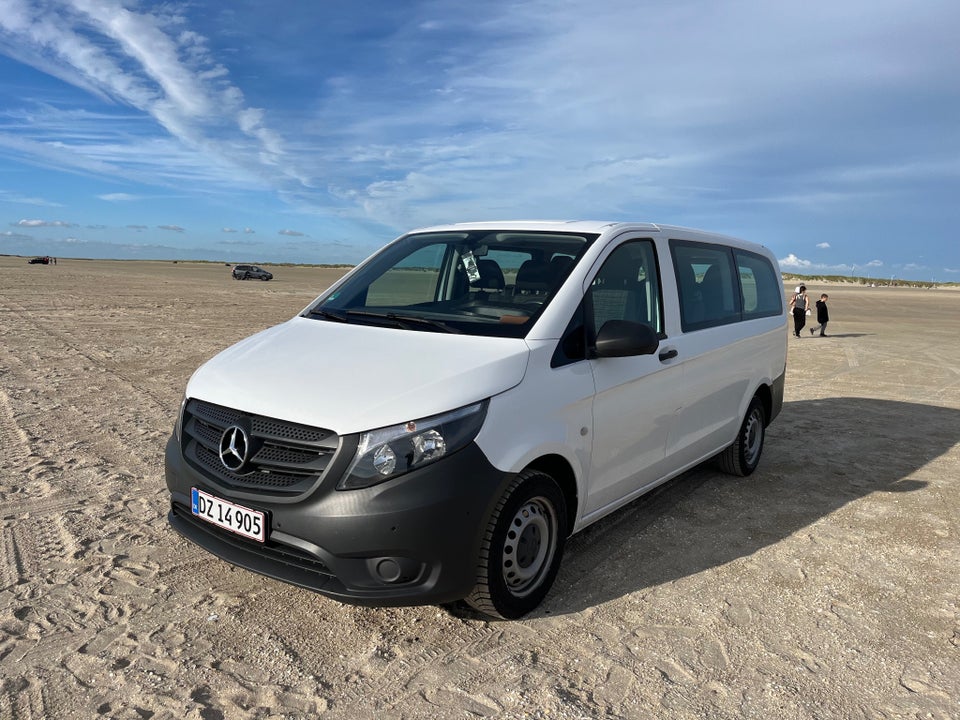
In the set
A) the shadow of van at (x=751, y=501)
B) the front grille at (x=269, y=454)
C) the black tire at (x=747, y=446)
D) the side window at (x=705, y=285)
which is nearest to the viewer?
the front grille at (x=269, y=454)

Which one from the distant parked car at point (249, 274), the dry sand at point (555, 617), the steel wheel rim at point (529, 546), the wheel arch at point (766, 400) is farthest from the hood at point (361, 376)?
the distant parked car at point (249, 274)

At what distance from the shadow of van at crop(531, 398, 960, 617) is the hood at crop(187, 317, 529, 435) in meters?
1.27

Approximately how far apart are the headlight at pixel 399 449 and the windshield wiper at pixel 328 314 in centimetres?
133

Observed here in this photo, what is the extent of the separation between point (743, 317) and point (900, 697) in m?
3.14

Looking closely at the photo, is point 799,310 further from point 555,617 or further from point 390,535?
point 390,535

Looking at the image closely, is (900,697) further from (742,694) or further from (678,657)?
(678,657)

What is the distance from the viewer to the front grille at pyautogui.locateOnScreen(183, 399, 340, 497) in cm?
296

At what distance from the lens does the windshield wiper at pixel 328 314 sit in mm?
4105

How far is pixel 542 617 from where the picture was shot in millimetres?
3459

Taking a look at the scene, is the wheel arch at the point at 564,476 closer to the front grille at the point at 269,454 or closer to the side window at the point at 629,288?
the side window at the point at 629,288

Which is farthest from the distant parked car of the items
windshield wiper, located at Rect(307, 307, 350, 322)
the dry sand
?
windshield wiper, located at Rect(307, 307, 350, 322)

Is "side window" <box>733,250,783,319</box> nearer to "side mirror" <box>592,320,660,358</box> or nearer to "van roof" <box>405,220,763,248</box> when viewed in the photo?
"van roof" <box>405,220,763,248</box>

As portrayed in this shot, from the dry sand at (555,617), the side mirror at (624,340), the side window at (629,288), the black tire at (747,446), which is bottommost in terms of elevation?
the dry sand at (555,617)

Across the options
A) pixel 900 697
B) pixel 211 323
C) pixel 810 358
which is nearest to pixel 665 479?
pixel 900 697
